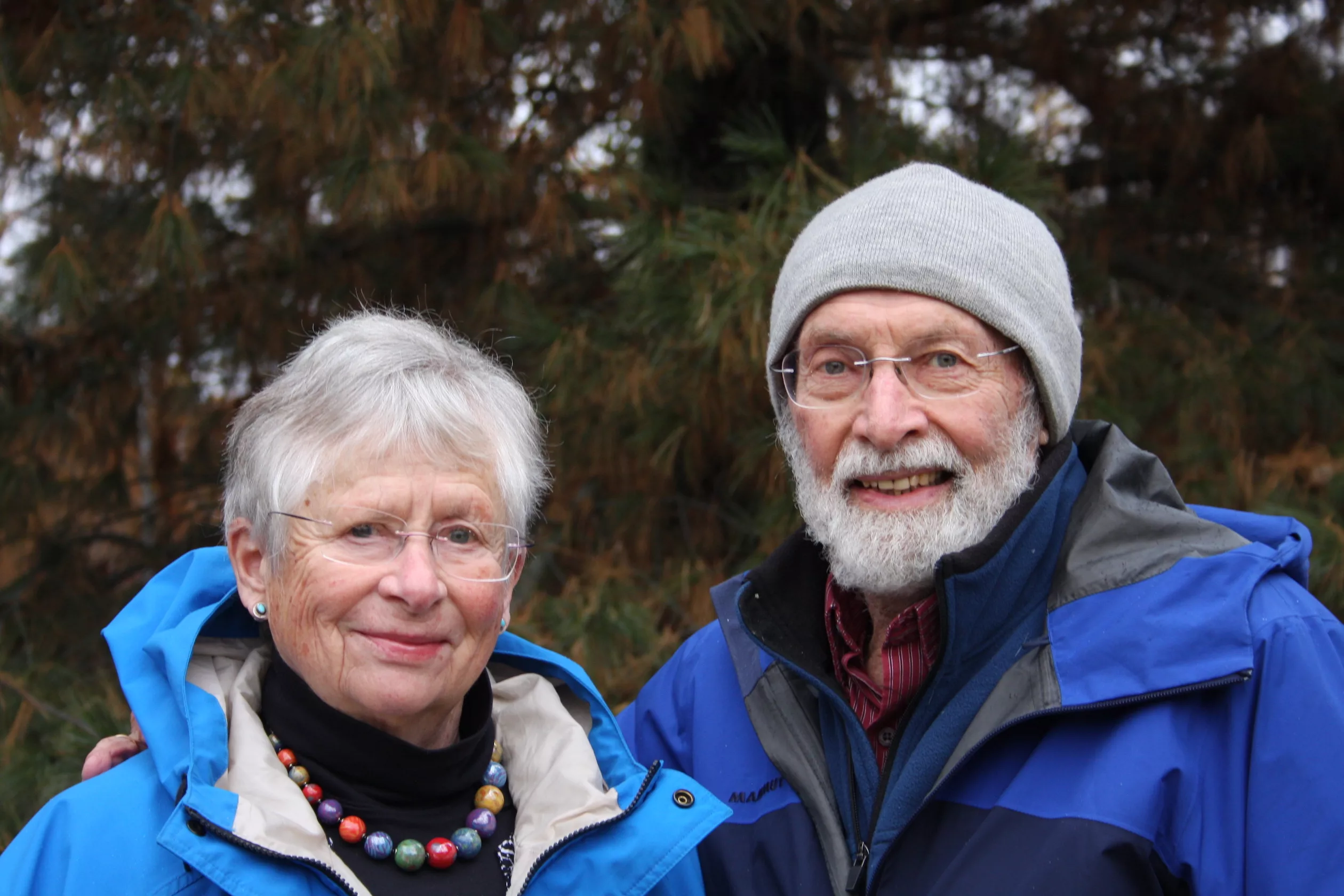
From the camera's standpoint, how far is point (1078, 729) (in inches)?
62.3

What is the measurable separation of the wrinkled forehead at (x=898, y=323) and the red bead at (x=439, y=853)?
37.0 inches

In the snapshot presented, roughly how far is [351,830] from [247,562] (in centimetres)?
38

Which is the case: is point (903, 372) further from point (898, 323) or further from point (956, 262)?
point (956, 262)

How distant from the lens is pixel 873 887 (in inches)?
64.9

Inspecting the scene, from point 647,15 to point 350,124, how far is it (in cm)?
73

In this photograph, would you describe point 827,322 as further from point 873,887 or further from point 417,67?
point 417,67

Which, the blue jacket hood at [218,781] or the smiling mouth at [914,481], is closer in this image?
the blue jacket hood at [218,781]

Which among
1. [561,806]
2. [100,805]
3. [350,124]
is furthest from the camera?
[350,124]

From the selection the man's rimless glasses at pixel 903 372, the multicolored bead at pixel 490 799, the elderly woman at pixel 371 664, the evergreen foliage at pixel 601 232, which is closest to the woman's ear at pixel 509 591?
the elderly woman at pixel 371 664

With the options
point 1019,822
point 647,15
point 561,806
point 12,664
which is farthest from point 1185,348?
point 12,664

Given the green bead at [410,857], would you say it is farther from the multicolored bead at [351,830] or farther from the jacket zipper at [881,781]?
the jacket zipper at [881,781]

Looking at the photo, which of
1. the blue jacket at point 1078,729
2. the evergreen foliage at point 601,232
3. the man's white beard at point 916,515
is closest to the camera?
the blue jacket at point 1078,729

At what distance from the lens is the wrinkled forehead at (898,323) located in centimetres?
185

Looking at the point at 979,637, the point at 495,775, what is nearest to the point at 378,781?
the point at 495,775
